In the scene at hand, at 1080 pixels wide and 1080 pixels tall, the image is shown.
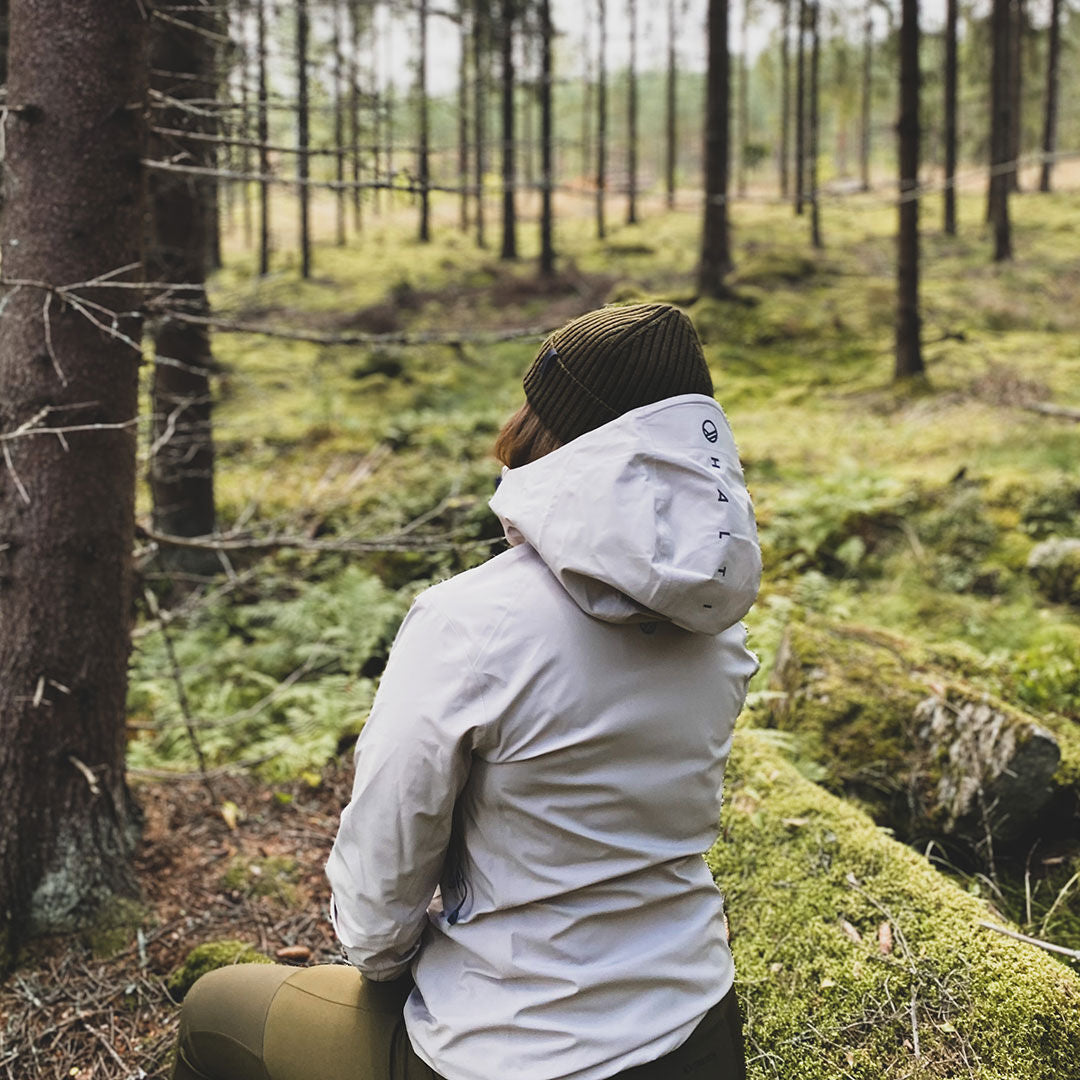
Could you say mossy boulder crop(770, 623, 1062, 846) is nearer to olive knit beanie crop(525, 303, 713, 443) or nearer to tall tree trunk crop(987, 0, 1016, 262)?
olive knit beanie crop(525, 303, 713, 443)

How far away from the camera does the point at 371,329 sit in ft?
64.4

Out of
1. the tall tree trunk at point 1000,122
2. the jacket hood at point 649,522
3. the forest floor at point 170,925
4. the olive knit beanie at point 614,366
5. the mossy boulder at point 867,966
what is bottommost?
the forest floor at point 170,925

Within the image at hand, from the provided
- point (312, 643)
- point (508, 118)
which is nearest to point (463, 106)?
point (312, 643)

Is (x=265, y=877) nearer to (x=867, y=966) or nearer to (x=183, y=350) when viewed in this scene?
(x=867, y=966)

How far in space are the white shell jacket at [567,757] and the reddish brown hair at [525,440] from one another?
3.0 inches

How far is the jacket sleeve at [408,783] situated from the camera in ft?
5.02

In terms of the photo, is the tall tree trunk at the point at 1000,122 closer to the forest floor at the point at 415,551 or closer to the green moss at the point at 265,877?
the forest floor at the point at 415,551

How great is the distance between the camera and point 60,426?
325 centimetres

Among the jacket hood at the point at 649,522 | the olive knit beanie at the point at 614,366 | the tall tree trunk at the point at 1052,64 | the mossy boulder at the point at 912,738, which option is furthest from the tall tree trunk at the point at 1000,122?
the jacket hood at the point at 649,522

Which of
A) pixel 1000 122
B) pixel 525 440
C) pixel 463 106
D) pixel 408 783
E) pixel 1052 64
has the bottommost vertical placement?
pixel 408 783

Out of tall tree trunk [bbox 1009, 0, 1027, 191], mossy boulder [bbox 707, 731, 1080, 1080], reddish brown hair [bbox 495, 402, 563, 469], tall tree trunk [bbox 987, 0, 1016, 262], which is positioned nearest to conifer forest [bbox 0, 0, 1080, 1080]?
mossy boulder [bbox 707, 731, 1080, 1080]

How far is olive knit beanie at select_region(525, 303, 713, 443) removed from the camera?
1597 mm

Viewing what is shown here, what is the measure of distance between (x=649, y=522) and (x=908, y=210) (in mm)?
12298

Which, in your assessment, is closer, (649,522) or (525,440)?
(649,522)
